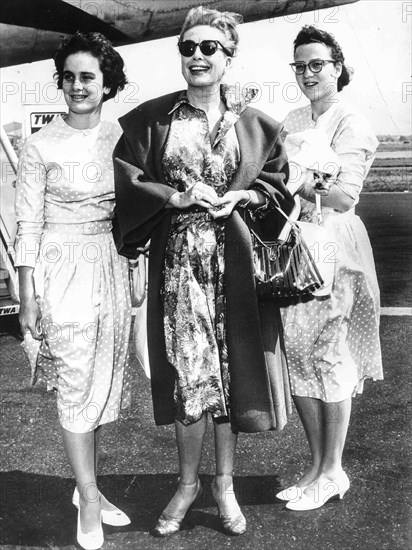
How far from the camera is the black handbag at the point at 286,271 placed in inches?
103

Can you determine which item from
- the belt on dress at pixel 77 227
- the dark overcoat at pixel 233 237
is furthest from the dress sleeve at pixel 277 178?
the belt on dress at pixel 77 227

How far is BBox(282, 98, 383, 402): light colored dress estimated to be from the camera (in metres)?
2.83

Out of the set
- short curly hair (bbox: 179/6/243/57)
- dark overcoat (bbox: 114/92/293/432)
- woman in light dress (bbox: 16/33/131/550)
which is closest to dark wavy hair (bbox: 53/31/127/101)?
woman in light dress (bbox: 16/33/131/550)

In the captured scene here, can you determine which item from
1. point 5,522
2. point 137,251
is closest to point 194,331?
point 137,251

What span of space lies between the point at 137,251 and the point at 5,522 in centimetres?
122

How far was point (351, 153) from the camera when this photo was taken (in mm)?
2799

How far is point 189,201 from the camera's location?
8.24 ft

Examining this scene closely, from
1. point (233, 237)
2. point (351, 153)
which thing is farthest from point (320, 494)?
point (351, 153)

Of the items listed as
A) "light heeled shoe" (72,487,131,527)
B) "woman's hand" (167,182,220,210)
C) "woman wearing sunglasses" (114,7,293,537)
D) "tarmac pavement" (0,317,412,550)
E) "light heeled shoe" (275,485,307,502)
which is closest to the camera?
"woman's hand" (167,182,220,210)

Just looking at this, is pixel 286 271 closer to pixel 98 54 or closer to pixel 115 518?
pixel 98 54

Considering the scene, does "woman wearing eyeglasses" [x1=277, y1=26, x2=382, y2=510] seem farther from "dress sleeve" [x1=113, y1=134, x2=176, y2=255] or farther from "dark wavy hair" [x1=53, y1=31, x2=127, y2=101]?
"dark wavy hair" [x1=53, y1=31, x2=127, y2=101]

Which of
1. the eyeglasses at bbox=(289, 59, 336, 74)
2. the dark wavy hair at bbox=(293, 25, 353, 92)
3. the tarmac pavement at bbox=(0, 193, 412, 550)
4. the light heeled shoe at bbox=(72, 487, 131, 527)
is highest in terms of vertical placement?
the dark wavy hair at bbox=(293, 25, 353, 92)

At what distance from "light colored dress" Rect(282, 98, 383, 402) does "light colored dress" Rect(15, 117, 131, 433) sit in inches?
30.2

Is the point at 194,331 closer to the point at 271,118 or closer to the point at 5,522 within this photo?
the point at 271,118
